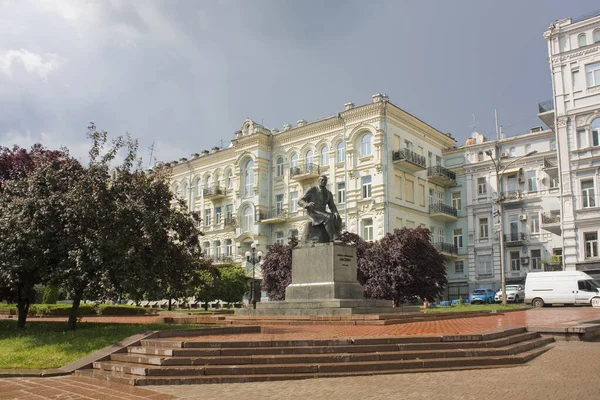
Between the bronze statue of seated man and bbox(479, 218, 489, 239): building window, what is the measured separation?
32.2 metres

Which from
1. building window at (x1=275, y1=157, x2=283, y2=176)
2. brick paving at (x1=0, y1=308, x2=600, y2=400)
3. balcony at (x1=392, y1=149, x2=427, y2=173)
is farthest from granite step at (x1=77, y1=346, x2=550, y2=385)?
building window at (x1=275, y1=157, x2=283, y2=176)

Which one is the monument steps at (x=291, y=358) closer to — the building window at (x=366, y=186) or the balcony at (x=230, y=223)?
the building window at (x=366, y=186)

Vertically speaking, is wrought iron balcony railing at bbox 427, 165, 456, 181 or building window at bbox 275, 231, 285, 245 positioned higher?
wrought iron balcony railing at bbox 427, 165, 456, 181

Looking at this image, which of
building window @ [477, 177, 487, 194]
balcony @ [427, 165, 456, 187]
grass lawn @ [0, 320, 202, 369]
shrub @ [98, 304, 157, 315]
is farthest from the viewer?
building window @ [477, 177, 487, 194]

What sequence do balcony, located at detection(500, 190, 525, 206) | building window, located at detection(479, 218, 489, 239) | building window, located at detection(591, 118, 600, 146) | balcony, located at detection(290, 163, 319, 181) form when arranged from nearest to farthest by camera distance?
building window, located at detection(591, 118, 600, 146)
balcony, located at detection(500, 190, 525, 206)
balcony, located at detection(290, 163, 319, 181)
building window, located at detection(479, 218, 489, 239)

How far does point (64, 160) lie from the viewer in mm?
15391

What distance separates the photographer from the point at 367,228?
44.5 m

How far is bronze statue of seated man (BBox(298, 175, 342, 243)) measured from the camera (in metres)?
18.6

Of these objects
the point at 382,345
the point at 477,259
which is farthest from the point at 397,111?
the point at 382,345

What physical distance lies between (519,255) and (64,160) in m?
38.9

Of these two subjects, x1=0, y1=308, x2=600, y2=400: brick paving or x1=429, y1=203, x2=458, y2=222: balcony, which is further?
x1=429, y1=203, x2=458, y2=222: balcony

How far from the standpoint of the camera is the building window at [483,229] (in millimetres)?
47875

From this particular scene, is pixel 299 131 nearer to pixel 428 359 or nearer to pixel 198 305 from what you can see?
pixel 198 305

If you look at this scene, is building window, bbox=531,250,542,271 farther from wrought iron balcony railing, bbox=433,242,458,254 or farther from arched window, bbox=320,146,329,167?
arched window, bbox=320,146,329,167
